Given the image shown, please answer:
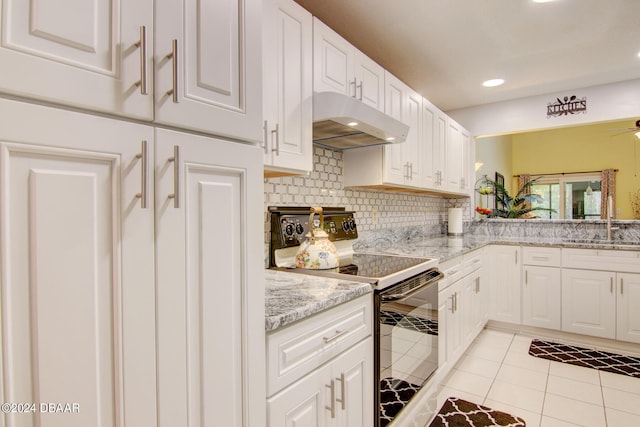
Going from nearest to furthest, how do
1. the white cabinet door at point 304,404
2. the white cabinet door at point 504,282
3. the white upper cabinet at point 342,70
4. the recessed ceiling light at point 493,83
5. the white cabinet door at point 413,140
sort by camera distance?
the white cabinet door at point 304,404 → the white upper cabinet at point 342,70 → the white cabinet door at point 413,140 → the recessed ceiling light at point 493,83 → the white cabinet door at point 504,282

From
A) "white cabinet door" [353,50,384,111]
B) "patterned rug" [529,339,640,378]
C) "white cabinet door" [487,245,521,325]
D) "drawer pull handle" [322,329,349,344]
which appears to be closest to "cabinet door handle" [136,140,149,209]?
A: "drawer pull handle" [322,329,349,344]

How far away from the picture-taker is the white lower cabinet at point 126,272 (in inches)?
21.9

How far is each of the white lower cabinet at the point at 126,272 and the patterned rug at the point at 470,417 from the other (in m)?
1.52

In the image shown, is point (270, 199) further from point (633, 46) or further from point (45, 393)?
point (633, 46)

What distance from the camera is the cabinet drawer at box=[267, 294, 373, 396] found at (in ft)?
3.31

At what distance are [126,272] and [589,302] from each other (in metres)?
3.69

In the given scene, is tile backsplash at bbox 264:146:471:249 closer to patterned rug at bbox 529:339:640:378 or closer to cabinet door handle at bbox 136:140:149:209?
cabinet door handle at bbox 136:140:149:209

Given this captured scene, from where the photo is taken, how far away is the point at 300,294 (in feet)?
A: 4.09

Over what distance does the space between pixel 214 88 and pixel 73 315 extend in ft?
1.84

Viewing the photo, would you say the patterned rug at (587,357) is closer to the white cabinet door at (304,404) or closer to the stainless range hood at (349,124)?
the stainless range hood at (349,124)

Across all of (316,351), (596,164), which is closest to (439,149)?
(316,351)

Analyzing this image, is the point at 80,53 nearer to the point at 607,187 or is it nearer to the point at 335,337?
the point at 335,337

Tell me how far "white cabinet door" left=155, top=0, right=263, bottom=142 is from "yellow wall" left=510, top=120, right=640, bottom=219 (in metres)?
7.34

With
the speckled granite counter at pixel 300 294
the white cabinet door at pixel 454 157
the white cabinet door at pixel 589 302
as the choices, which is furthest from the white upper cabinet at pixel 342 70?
the white cabinet door at pixel 589 302
